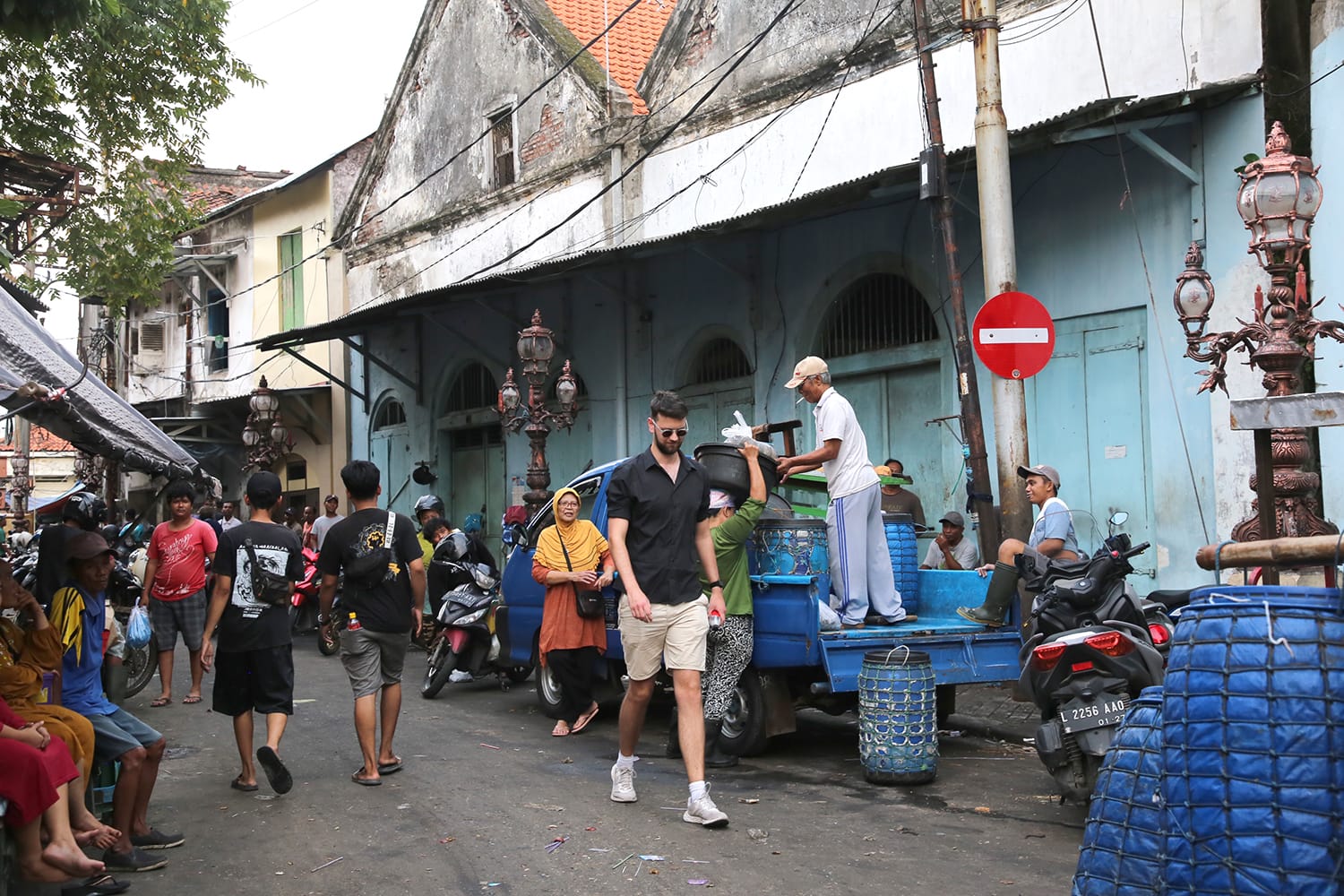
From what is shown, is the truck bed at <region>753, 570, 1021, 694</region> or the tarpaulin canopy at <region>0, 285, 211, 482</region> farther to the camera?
the truck bed at <region>753, 570, 1021, 694</region>

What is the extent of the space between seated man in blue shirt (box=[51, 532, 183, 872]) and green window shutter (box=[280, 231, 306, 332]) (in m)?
22.3

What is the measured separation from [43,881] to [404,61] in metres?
21.4

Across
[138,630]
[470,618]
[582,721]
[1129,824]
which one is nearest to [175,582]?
[138,630]

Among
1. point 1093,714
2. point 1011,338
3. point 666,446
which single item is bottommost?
point 1093,714

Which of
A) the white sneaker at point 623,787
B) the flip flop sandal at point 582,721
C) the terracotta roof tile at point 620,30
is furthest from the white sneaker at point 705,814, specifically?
the terracotta roof tile at point 620,30

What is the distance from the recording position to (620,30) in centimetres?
2167

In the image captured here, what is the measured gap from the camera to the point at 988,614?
808cm

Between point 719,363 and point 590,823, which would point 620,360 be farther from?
point 590,823

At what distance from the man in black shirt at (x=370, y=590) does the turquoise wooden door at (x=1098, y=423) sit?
668 centimetres

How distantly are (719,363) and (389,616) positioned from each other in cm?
1045

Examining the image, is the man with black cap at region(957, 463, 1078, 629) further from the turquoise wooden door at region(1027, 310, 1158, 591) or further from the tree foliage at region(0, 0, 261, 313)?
the tree foliage at region(0, 0, 261, 313)

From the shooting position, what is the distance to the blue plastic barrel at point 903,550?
8.79 meters

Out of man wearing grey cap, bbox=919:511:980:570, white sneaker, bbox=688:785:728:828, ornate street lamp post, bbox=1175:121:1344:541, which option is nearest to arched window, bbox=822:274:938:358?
man wearing grey cap, bbox=919:511:980:570

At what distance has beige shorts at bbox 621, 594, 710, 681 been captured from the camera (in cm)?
660
